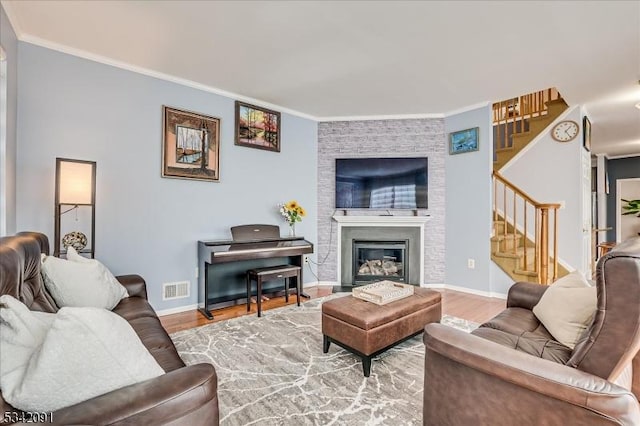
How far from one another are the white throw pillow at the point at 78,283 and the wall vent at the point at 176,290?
43.5 inches

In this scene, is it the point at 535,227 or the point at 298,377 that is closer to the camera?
the point at 298,377

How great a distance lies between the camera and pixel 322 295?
397 centimetres

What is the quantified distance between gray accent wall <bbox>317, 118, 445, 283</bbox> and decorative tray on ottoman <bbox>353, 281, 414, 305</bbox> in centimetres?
206

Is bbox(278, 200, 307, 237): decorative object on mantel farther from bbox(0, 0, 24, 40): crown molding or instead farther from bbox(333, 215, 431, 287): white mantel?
bbox(0, 0, 24, 40): crown molding

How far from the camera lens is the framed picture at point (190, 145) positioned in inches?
126

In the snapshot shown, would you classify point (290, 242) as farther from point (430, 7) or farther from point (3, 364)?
point (3, 364)

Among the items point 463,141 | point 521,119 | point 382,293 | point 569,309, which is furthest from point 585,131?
point 382,293

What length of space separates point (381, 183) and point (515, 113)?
2.50 meters

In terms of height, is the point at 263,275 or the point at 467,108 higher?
the point at 467,108

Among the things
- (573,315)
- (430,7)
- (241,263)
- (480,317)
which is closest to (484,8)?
(430,7)

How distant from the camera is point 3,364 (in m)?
0.84

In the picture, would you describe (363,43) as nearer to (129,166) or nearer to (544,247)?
(129,166)

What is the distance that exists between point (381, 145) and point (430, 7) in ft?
8.08

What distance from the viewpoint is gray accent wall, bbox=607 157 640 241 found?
657 centimetres
